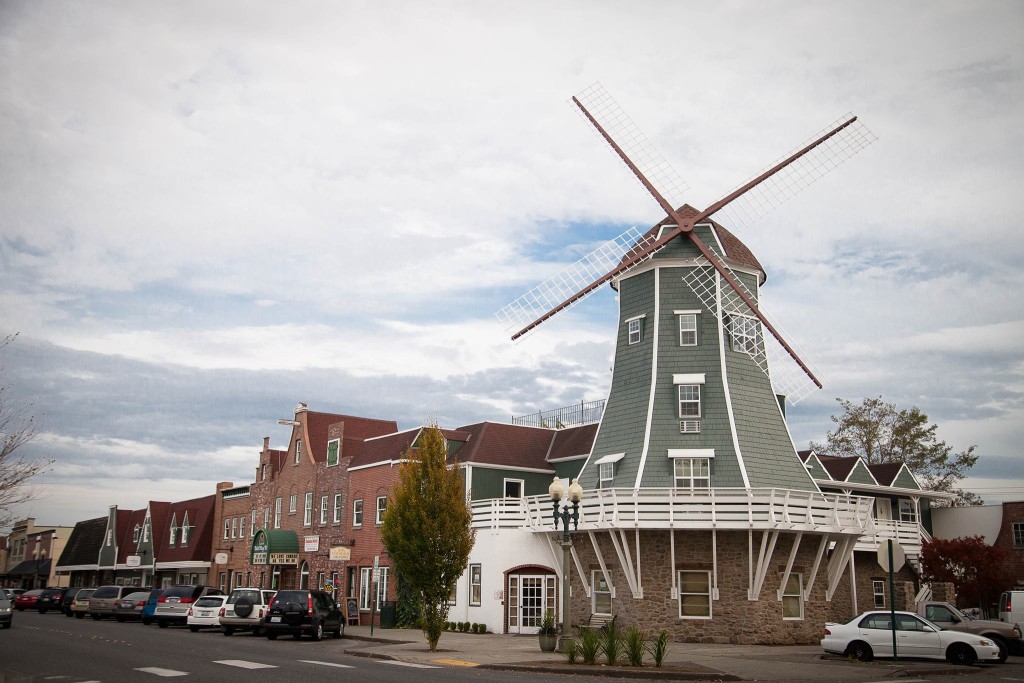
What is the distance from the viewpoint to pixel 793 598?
31453 millimetres

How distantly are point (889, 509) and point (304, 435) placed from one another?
100 ft

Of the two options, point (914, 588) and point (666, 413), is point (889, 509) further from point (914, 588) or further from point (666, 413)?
point (666, 413)

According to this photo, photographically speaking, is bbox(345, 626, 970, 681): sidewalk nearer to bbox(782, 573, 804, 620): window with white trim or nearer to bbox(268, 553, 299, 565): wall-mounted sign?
bbox(782, 573, 804, 620): window with white trim

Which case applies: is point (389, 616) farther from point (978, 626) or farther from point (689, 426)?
point (978, 626)

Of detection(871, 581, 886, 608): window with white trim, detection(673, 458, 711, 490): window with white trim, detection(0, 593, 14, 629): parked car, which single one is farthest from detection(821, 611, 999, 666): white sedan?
detection(0, 593, 14, 629): parked car

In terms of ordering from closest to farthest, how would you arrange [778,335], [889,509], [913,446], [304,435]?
1. [778,335]
2. [889,509]
3. [304,435]
4. [913,446]

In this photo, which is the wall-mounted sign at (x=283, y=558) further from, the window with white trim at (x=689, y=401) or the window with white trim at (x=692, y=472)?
the window with white trim at (x=689, y=401)

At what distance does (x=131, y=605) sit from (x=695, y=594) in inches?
1074

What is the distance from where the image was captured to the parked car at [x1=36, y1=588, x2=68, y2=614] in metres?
55.8

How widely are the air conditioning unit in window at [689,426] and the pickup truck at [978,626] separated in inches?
369

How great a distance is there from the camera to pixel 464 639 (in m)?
31.8

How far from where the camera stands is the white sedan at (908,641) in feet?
77.0

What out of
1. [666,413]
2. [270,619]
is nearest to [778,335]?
[666,413]

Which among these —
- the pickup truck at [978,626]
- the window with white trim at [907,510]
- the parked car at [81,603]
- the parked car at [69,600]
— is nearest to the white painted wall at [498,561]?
the pickup truck at [978,626]
